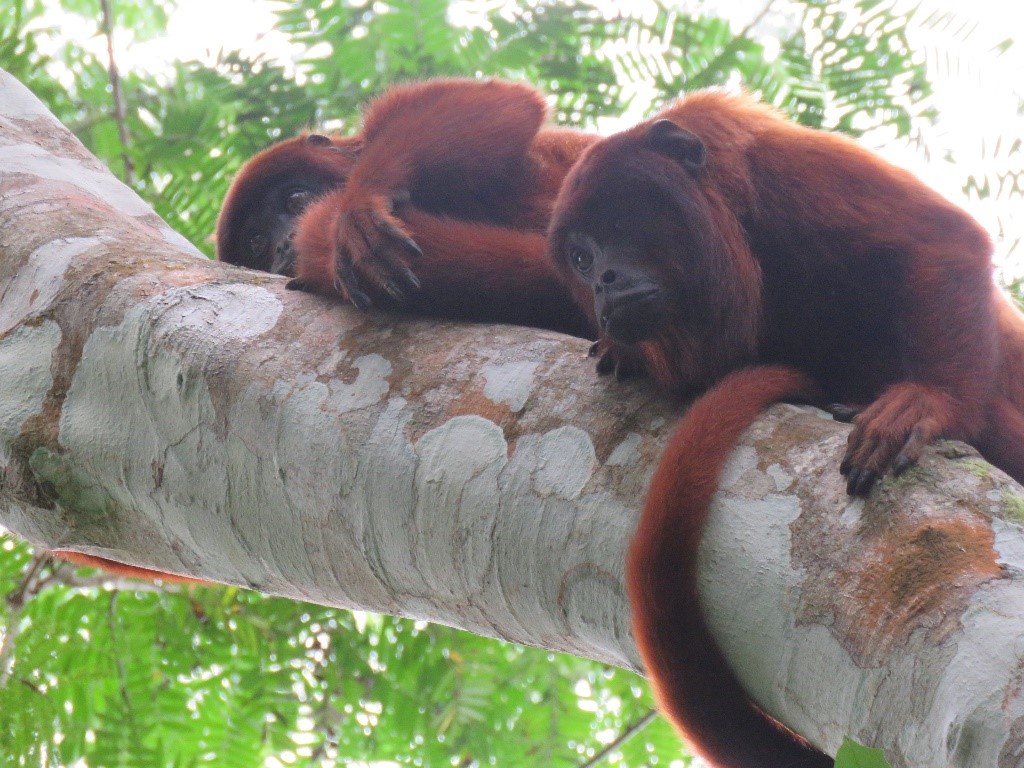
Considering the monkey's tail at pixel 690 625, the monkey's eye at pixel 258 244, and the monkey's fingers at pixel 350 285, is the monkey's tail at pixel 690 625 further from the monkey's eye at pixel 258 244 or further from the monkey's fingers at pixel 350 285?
the monkey's eye at pixel 258 244

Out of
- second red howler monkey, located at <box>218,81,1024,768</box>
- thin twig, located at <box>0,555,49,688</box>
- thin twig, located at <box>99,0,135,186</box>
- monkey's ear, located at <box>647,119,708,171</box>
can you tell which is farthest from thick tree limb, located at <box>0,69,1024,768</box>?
thin twig, located at <box>99,0,135,186</box>

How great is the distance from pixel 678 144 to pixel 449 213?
687 mm

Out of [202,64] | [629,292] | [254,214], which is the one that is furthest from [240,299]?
[202,64]

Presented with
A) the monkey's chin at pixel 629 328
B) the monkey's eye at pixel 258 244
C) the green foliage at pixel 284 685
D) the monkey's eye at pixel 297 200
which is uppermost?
the monkey's chin at pixel 629 328

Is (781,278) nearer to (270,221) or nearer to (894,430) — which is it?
(894,430)

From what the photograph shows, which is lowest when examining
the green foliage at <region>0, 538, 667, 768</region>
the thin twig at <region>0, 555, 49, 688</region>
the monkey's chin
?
the green foliage at <region>0, 538, 667, 768</region>

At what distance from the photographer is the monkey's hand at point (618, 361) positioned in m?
1.85

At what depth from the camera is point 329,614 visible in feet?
13.1

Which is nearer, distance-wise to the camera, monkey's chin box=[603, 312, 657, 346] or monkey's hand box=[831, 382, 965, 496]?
monkey's hand box=[831, 382, 965, 496]

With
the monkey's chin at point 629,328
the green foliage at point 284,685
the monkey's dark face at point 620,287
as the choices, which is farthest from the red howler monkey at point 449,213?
the green foliage at point 284,685

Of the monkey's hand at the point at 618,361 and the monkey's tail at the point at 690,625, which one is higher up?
the monkey's hand at the point at 618,361

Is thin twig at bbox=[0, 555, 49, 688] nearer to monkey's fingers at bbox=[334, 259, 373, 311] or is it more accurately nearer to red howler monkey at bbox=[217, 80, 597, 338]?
red howler monkey at bbox=[217, 80, 597, 338]

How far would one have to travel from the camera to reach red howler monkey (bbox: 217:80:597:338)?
7.30ft

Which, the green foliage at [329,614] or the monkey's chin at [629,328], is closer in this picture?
the monkey's chin at [629,328]
